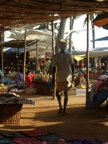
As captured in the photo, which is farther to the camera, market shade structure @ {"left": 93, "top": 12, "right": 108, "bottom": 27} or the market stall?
market shade structure @ {"left": 93, "top": 12, "right": 108, "bottom": 27}

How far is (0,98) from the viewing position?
→ 6953 mm

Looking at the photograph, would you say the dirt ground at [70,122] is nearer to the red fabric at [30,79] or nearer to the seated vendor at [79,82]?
the red fabric at [30,79]

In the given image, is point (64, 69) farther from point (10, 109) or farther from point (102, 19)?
point (10, 109)

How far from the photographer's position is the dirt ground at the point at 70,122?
5867mm

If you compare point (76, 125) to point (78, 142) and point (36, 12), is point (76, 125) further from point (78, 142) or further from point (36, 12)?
point (36, 12)

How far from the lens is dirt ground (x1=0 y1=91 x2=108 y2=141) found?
5867mm

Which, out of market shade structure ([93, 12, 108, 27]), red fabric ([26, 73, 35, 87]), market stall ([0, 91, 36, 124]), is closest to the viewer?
market stall ([0, 91, 36, 124])

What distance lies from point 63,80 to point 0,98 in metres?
1.60

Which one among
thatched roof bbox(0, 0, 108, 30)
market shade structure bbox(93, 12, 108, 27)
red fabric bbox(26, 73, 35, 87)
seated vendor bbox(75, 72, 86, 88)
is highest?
thatched roof bbox(0, 0, 108, 30)

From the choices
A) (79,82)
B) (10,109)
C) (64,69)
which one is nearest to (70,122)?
(10,109)

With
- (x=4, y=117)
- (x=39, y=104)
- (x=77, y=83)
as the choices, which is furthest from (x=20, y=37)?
(x=4, y=117)

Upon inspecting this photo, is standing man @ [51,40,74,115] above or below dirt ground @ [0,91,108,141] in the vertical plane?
above

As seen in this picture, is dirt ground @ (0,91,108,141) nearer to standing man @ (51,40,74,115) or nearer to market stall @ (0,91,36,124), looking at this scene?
market stall @ (0,91,36,124)

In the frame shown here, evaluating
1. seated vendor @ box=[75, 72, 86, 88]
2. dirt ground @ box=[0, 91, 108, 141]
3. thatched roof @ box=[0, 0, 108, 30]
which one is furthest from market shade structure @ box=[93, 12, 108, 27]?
seated vendor @ box=[75, 72, 86, 88]
